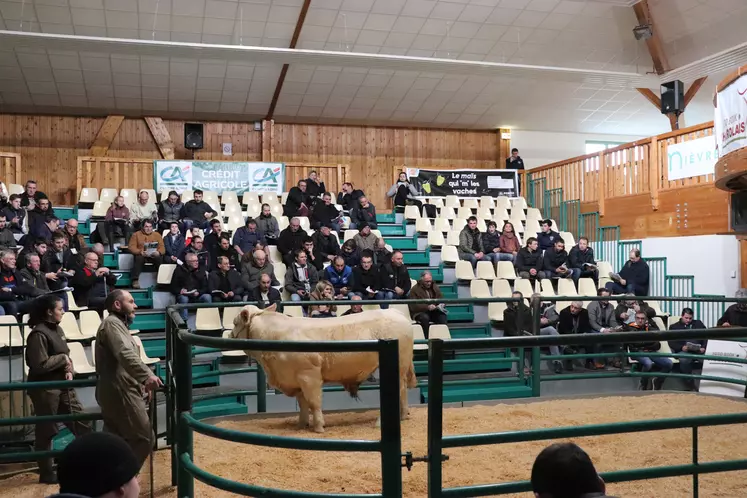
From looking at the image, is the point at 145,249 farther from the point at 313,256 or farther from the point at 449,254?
the point at 449,254

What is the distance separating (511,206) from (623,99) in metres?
4.93

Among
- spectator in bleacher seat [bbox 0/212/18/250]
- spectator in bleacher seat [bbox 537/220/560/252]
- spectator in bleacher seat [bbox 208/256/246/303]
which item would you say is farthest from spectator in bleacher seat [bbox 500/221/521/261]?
spectator in bleacher seat [bbox 0/212/18/250]

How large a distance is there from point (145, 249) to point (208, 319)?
290 centimetres

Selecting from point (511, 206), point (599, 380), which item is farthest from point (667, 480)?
point (511, 206)

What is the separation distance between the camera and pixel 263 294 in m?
11.4

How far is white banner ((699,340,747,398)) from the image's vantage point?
25.2 feet

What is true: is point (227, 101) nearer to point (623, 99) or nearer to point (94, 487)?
point (623, 99)

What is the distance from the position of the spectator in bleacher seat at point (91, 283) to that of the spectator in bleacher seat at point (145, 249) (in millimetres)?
1039

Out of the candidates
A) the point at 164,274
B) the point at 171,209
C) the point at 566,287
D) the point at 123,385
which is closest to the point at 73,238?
the point at 164,274

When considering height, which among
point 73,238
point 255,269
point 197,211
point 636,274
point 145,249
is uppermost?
point 197,211

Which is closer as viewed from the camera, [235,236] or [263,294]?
[263,294]

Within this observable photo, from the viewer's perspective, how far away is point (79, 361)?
886 centimetres

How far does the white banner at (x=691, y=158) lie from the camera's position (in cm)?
1412

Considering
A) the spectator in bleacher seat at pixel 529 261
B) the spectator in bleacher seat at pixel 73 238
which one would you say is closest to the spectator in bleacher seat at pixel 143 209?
the spectator in bleacher seat at pixel 73 238
